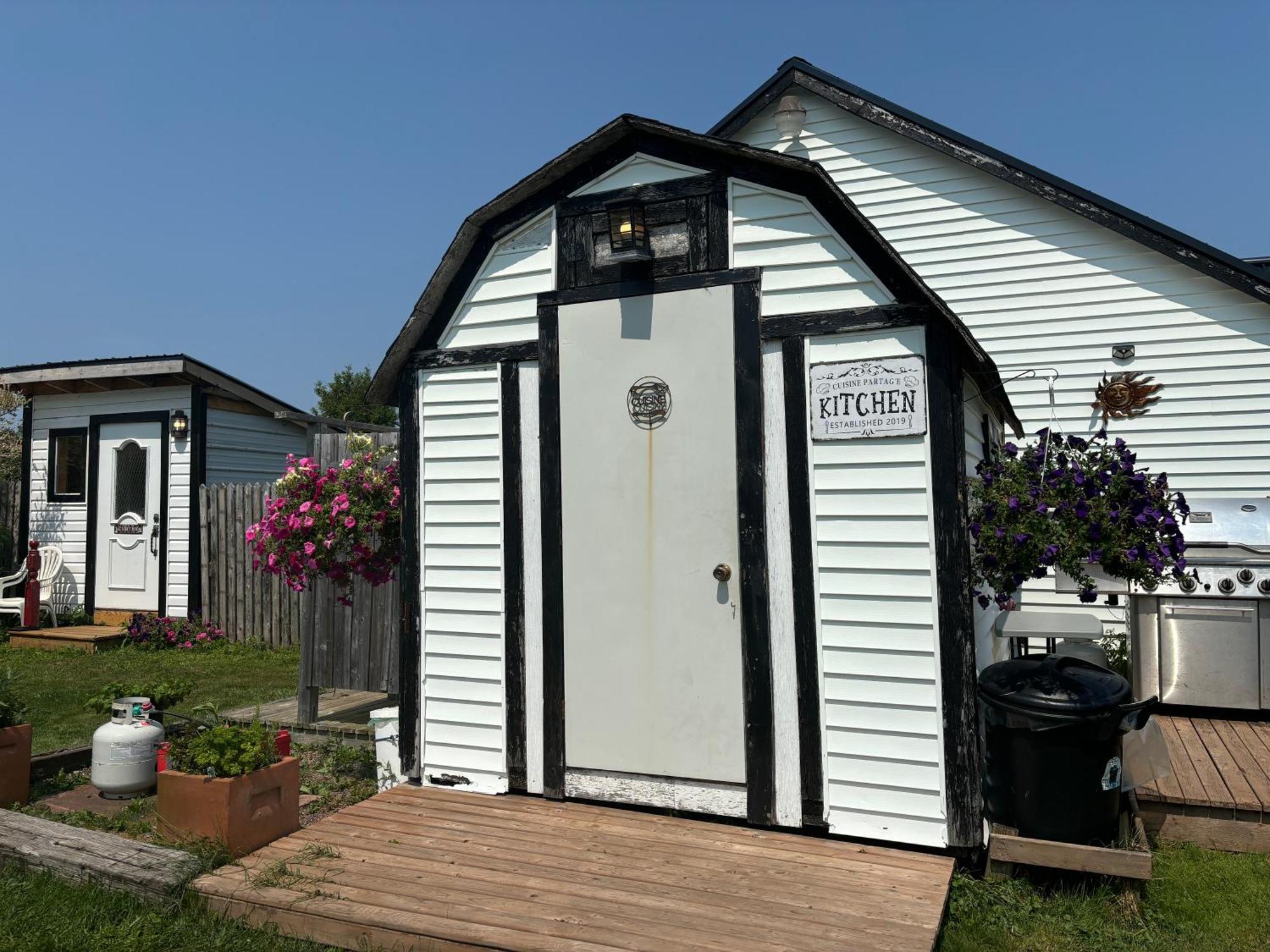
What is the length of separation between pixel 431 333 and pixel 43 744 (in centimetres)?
437

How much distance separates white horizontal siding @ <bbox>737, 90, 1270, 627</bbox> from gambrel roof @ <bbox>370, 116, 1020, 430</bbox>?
2888mm

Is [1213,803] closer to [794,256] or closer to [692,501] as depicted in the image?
[692,501]

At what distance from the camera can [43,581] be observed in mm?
12289

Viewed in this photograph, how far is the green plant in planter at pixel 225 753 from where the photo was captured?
4.36 m

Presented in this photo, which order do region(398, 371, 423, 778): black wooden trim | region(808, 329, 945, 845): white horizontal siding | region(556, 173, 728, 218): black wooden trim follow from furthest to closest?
region(398, 371, 423, 778): black wooden trim
region(556, 173, 728, 218): black wooden trim
region(808, 329, 945, 845): white horizontal siding

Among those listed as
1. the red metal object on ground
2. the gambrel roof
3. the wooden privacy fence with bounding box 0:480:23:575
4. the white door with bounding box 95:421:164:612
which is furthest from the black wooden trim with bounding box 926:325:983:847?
the wooden privacy fence with bounding box 0:480:23:575

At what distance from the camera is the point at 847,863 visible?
4043mm

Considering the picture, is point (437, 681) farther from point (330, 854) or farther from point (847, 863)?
point (847, 863)

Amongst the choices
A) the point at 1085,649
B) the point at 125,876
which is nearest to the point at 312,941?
the point at 125,876

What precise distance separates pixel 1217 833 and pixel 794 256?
141 inches

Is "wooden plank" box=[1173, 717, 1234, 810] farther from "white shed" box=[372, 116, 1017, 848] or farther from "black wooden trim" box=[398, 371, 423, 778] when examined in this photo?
"black wooden trim" box=[398, 371, 423, 778]

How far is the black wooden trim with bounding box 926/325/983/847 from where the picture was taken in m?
4.12

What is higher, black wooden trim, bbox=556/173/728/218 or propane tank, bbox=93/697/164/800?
black wooden trim, bbox=556/173/728/218

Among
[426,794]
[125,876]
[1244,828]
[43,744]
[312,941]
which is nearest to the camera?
[312,941]
